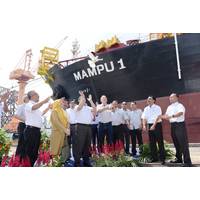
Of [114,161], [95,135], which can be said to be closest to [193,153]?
[114,161]

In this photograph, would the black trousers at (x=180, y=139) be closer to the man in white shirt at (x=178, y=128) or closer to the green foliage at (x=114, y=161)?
the man in white shirt at (x=178, y=128)

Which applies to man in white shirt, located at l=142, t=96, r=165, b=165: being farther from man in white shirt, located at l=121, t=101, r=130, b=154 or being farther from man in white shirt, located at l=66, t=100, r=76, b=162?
man in white shirt, located at l=66, t=100, r=76, b=162

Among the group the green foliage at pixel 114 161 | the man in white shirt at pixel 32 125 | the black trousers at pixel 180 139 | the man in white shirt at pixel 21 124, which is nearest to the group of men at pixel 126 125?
the black trousers at pixel 180 139

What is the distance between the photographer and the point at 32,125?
4094 millimetres

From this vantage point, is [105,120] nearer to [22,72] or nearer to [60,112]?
[60,112]

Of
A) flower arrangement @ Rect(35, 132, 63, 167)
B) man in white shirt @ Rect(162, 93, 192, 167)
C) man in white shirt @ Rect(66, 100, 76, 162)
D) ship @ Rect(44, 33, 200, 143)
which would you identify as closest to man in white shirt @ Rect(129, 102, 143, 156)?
ship @ Rect(44, 33, 200, 143)

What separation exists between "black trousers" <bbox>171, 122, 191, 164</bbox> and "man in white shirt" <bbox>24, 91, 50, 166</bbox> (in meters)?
1.75

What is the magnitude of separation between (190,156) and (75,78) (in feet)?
6.93

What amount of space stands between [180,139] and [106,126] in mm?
1047

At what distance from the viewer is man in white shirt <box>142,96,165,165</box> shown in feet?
14.2

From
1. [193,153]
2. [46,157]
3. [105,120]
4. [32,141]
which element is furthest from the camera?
[105,120]

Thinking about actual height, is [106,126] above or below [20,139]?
above

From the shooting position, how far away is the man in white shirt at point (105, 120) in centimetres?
452
